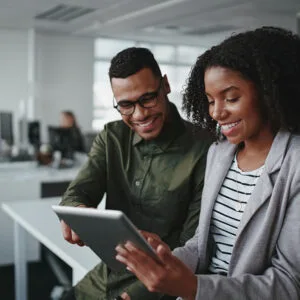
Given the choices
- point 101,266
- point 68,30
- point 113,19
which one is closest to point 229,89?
point 101,266

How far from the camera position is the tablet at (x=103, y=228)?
102cm

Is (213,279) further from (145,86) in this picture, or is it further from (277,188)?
(145,86)

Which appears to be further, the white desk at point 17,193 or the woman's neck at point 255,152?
the white desk at point 17,193

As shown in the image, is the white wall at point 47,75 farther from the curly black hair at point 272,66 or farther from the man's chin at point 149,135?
the curly black hair at point 272,66

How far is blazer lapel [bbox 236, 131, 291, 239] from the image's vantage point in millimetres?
1203

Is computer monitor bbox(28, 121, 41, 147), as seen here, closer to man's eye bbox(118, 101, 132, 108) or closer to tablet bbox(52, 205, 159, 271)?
man's eye bbox(118, 101, 132, 108)

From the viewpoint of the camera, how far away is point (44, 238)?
90.7 inches

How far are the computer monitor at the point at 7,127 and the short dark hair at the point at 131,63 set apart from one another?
16.1 feet

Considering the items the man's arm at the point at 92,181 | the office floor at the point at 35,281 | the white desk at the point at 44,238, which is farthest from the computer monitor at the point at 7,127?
the man's arm at the point at 92,181

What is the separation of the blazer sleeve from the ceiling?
14.5ft

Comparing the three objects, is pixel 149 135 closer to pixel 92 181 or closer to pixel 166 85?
pixel 166 85

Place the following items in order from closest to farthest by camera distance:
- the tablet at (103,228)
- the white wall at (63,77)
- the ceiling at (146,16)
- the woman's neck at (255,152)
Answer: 1. the tablet at (103,228)
2. the woman's neck at (255,152)
3. the ceiling at (146,16)
4. the white wall at (63,77)

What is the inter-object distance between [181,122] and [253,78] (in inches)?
21.7

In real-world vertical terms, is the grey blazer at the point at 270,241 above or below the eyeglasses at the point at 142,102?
below
